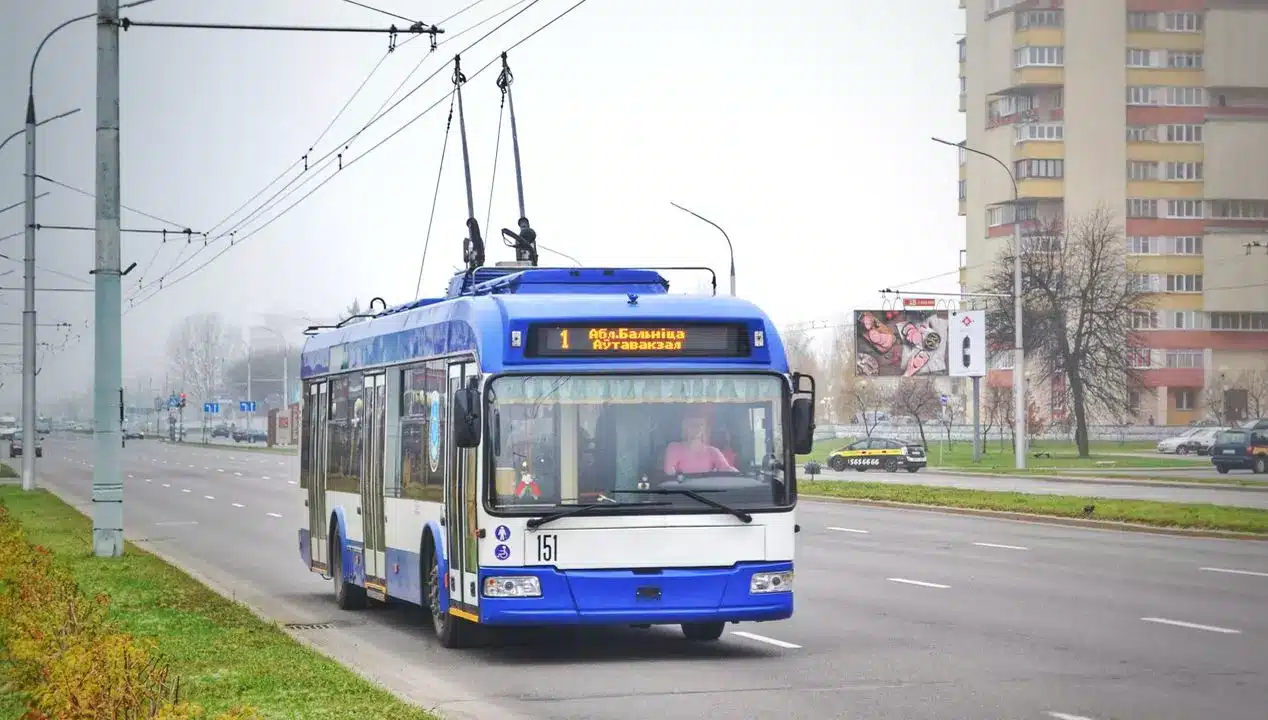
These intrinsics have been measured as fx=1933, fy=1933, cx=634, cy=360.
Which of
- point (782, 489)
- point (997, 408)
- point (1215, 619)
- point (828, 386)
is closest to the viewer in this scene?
point (782, 489)

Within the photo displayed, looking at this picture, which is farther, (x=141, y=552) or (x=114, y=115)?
(x=141, y=552)

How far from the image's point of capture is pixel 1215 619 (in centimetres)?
1723

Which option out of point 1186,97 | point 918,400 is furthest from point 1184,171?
point 918,400

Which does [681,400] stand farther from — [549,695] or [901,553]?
[901,553]

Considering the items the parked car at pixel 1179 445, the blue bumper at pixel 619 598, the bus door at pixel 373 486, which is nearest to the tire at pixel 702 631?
the blue bumper at pixel 619 598

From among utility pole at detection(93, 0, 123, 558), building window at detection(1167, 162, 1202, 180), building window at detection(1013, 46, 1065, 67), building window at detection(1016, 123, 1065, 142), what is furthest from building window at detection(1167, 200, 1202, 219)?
utility pole at detection(93, 0, 123, 558)

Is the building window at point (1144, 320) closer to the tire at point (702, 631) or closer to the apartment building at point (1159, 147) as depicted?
the apartment building at point (1159, 147)

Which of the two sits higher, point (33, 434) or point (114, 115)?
point (114, 115)

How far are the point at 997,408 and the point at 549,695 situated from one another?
90.3 m

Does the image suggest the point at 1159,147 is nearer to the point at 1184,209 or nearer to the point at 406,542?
the point at 1184,209

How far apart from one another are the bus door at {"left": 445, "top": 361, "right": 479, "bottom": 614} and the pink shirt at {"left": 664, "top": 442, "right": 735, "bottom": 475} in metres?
1.44

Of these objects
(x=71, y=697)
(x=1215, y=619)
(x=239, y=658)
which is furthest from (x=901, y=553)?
(x=71, y=697)

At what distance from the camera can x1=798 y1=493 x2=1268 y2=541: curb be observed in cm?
3098

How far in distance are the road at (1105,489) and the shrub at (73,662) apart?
1230 inches
